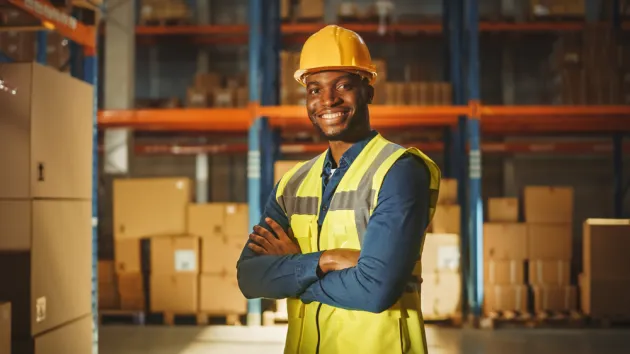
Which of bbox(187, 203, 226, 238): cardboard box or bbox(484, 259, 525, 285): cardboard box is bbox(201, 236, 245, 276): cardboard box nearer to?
bbox(187, 203, 226, 238): cardboard box

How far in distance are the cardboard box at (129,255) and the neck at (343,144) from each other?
555cm

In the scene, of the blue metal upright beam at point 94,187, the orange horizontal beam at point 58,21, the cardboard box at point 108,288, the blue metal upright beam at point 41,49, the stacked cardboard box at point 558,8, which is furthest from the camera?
the stacked cardboard box at point 558,8

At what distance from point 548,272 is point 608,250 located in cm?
66

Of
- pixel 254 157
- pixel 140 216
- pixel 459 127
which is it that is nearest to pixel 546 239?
pixel 459 127

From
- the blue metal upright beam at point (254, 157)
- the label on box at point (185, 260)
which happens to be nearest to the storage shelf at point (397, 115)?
the blue metal upright beam at point (254, 157)

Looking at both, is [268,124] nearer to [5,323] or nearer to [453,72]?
[453,72]

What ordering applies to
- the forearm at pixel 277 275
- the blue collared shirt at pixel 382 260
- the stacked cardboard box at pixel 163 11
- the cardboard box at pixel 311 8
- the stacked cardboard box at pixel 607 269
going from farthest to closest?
the stacked cardboard box at pixel 163 11
the cardboard box at pixel 311 8
the stacked cardboard box at pixel 607 269
the forearm at pixel 277 275
the blue collared shirt at pixel 382 260

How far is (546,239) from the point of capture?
7.03 meters

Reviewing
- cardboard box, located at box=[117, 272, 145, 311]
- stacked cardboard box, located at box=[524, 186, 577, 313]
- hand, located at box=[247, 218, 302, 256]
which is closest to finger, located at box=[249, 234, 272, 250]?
hand, located at box=[247, 218, 302, 256]

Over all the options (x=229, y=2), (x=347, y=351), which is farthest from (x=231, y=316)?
(x=229, y=2)

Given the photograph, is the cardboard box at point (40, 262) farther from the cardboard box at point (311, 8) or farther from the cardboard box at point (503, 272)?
the cardboard box at point (311, 8)

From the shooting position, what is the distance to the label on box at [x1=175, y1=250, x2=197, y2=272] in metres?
6.86

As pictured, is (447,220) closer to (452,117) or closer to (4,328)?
(452,117)

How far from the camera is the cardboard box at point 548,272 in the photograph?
23.0ft
